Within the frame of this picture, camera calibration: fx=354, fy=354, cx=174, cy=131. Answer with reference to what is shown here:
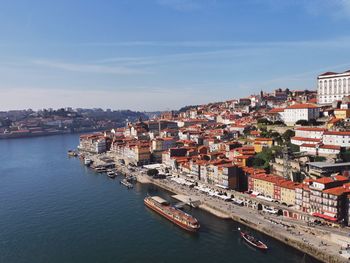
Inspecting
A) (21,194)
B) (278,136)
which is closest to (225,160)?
(278,136)

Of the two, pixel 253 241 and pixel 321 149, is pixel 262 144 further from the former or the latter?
pixel 253 241

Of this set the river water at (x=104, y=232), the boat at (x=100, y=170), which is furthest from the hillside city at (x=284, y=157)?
the river water at (x=104, y=232)

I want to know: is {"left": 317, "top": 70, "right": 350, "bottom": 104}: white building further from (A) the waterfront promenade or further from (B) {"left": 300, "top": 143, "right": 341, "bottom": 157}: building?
(A) the waterfront promenade

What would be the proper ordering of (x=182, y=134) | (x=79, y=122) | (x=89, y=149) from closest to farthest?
(x=182, y=134) → (x=89, y=149) → (x=79, y=122)

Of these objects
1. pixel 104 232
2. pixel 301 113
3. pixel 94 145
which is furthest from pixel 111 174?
pixel 301 113

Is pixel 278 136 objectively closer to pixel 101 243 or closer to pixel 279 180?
pixel 279 180

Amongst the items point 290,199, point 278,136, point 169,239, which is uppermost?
point 278,136

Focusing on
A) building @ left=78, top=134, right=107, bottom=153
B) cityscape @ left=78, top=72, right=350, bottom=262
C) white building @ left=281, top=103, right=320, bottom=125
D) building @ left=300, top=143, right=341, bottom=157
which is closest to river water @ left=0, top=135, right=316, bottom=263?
cityscape @ left=78, top=72, right=350, bottom=262
